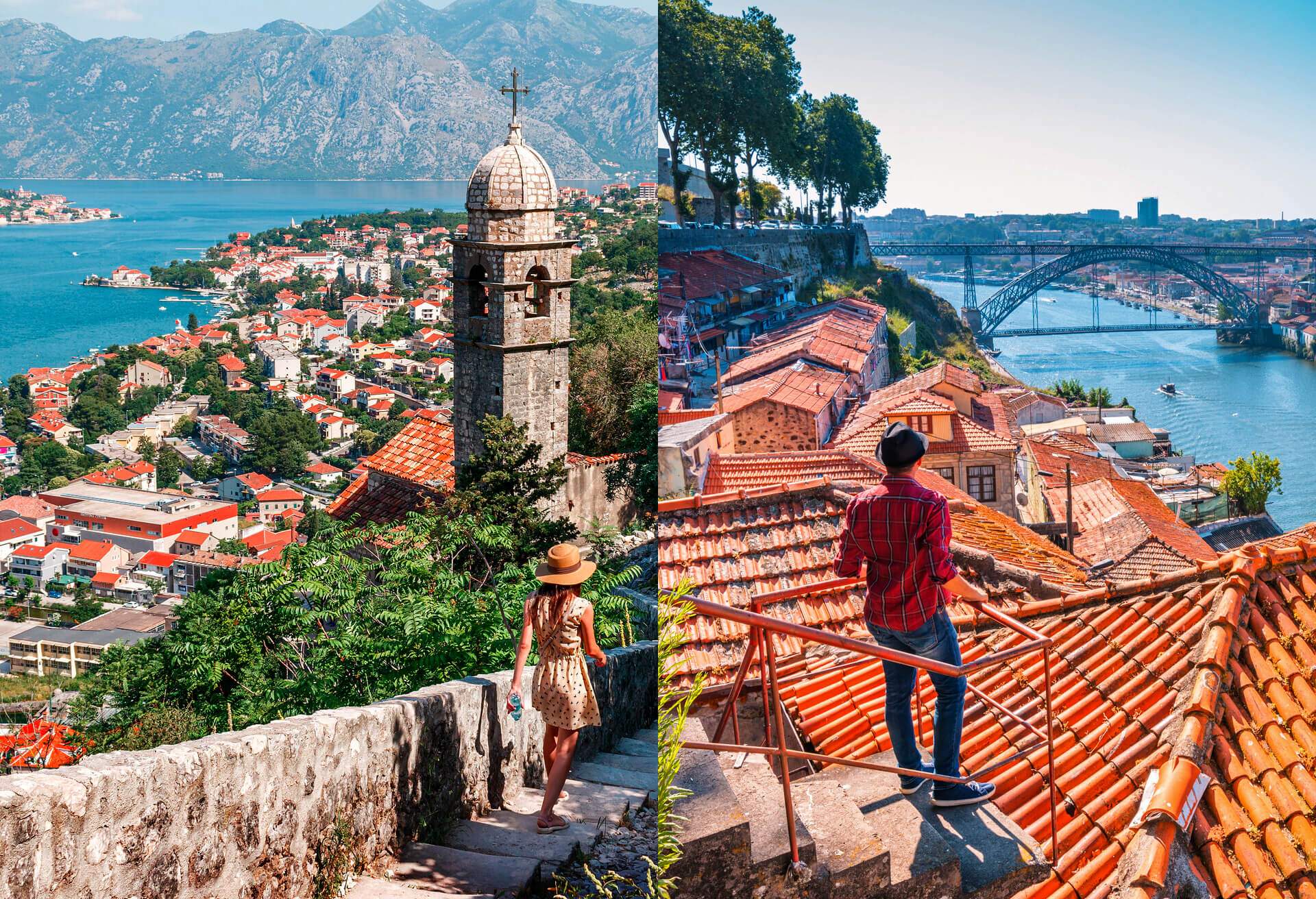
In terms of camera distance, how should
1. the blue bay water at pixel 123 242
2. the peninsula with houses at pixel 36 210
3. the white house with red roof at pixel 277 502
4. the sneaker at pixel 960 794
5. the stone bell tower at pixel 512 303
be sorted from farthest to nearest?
the peninsula with houses at pixel 36 210 < the blue bay water at pixel 123 242 < the white house with red roof at pixel 277 502 < the stone bell tower at pixel 512 303 < the sneaker at pixel 960 794

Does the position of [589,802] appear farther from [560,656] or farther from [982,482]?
[982,482]

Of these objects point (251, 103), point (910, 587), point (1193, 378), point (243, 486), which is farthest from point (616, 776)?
point (251, 103)

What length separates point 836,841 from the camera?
1.75 metres

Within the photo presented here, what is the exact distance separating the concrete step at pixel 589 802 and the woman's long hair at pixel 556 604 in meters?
0.52

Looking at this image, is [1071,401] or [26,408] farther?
[26,408]

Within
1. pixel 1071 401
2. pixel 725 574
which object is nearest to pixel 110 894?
pixel 725 574

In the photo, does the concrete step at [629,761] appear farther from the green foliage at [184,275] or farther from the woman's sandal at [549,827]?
the green foliage at [184,275]

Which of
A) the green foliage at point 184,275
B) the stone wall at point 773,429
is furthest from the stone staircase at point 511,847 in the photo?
the green foliage at point 184,275

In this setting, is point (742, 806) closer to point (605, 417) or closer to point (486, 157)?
point (486, 157)

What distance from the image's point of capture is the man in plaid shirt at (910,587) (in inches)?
70.7

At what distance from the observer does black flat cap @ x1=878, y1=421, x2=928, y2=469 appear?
179cm

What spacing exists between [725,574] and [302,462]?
35.2 meters

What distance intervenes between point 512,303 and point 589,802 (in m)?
9.28

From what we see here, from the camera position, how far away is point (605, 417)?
41.4 feet
